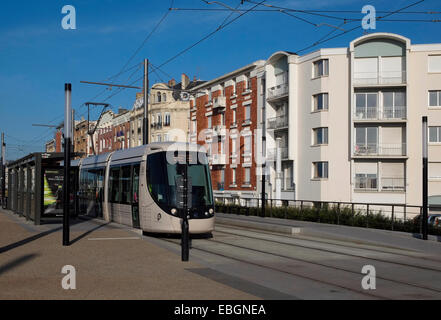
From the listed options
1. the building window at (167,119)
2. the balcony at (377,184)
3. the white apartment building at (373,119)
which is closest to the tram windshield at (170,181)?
the white apartment building at (373,119)

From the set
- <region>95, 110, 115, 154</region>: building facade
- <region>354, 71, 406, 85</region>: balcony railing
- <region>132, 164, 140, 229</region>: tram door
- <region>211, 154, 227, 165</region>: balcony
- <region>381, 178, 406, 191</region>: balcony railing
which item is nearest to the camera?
<region>132, 164, 140, 229</region>: tram door

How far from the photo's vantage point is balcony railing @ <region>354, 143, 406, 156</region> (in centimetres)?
4253

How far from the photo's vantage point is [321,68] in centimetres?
4347

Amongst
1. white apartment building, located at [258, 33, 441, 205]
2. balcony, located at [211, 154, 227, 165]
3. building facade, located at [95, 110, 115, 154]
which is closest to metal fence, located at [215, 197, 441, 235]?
white apartment building, located at [258, 33, 441, 205]

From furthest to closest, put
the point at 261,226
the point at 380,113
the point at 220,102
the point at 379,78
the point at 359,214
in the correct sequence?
the point at 220,102 → the point at 380,113 → the point at 379,78 → the point at 261,226 → the point at 359,214

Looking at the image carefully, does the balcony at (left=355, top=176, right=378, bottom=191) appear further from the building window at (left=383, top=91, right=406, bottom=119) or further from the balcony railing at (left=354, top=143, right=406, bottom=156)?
the building window at (left=383, top=91, right=406, bottom=119)

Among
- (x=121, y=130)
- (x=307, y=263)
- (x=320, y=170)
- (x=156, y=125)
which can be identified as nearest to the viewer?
(x=307, y=263)

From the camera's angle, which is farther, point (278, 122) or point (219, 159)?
point (219, 159)

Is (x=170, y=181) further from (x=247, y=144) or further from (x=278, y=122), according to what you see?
(x=247, y=144)

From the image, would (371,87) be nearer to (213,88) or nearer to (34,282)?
(213,88)

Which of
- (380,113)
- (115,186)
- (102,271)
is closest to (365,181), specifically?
(380,113)

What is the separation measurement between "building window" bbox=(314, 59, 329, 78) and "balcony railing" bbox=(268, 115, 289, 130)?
4784mm

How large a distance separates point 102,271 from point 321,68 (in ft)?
118

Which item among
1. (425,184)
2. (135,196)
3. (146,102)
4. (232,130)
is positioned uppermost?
(232,130)
